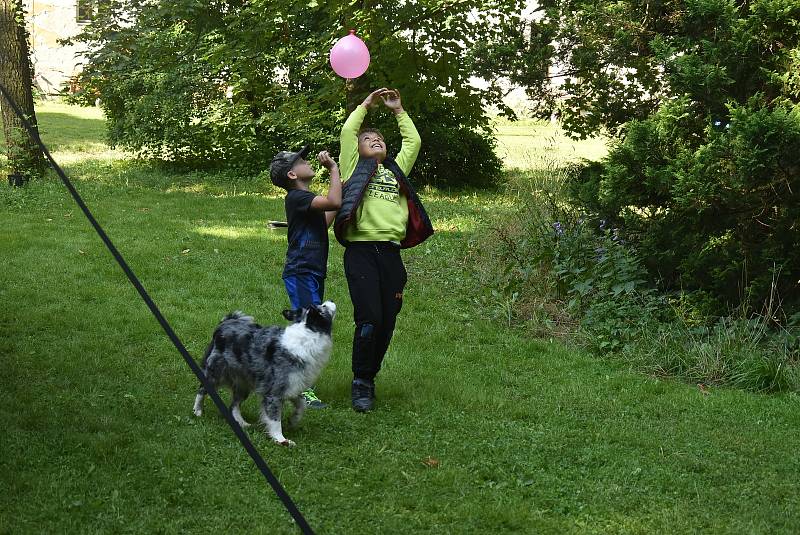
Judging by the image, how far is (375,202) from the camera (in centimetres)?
577

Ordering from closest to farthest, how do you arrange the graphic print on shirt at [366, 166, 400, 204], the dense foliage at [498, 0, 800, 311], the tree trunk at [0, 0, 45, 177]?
the graphic print on shirt at [366, 166, 400, 204] < the dense foliage at [498, 0, 800, 311] < the tree trunk at [0, 0, 45, 177]

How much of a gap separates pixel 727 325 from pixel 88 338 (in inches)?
213

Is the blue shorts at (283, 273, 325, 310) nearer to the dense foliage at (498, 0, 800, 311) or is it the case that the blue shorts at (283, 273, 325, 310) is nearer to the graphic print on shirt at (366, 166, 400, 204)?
the graphic print on shirt at (366, 166, 400, 204)

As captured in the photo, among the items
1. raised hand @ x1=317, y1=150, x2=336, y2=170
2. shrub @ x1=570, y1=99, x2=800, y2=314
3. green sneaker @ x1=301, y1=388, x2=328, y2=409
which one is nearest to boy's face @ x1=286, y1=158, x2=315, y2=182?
raised hand @ x1=317, y1=150, x2=336, y2=170

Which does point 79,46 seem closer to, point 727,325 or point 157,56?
point 157,56

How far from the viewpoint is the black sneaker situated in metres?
5.91

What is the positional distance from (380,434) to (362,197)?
1.55m

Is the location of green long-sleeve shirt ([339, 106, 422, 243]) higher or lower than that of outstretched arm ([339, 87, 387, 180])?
lower

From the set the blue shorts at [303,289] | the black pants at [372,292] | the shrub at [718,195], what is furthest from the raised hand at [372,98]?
the shrub at [718,195]

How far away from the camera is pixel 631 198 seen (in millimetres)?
7867

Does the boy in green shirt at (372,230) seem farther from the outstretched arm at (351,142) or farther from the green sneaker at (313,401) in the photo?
the green sneaker at (313,401)

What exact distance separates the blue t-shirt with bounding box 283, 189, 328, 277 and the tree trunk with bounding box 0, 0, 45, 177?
10880mm

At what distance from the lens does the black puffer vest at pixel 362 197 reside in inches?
224

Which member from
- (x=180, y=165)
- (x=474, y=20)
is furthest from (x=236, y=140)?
(x=474, y=20)
